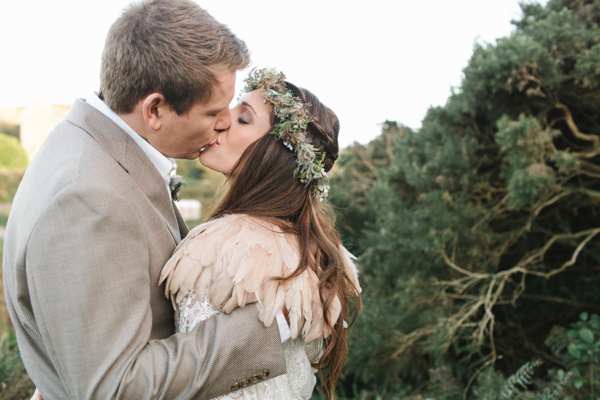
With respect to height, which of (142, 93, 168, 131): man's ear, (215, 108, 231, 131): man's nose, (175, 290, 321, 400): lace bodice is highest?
(215, 108, 231, 131): man's nose

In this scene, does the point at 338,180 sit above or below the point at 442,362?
above

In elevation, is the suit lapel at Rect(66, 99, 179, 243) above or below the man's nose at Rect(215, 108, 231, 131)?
below

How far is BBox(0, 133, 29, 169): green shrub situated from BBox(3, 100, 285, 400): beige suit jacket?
52.5 feet

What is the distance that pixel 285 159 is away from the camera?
2.32m

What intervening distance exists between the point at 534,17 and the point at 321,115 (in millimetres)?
3618

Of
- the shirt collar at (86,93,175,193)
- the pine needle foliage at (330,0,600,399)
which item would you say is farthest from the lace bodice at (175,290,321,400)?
the pine needle foliage at (330,0,600,399)

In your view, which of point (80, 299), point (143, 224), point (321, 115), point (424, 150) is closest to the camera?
point (80, 299)

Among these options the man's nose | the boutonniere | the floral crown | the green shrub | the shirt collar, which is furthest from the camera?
the green shrub

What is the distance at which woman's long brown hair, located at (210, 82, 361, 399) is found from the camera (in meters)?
2.16

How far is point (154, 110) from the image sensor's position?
184 cm

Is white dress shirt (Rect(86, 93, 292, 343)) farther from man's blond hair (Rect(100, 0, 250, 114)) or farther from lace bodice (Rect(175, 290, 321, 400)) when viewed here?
lace bodice (Rect(175, 290, 321, 400))

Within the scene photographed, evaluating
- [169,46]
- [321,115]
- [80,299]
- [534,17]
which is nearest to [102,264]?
[80,299]

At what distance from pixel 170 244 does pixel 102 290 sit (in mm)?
468

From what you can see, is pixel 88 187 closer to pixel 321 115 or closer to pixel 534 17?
pixel 321 115
